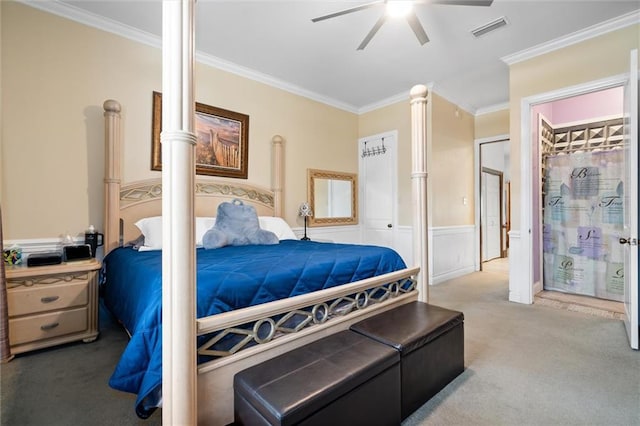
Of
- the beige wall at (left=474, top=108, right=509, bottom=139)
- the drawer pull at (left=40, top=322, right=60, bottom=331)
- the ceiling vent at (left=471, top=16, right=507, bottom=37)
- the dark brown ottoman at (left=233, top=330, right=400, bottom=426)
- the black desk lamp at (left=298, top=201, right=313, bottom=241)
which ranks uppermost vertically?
the ceiling vent at (left=471, top=16, right=507, bottom=37)

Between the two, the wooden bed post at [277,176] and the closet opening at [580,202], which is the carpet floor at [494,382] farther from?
the wooden bed post at [277,176]

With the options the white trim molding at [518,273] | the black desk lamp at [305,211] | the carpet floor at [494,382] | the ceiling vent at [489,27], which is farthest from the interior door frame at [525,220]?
the black desk lamp at [305,211]

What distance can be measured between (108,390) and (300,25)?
3.20 m

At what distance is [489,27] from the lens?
9.26 feet

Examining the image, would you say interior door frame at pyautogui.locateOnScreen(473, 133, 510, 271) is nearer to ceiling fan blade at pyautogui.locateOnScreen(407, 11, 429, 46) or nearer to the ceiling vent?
the ceiling vent

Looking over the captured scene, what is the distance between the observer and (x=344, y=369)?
1.20 metres

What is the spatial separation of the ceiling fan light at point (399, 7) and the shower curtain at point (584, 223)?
3.06m

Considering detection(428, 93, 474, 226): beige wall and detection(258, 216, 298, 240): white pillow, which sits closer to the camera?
detection(258, 216, 298, 240): white pillow

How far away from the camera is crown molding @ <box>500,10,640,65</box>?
106 inches

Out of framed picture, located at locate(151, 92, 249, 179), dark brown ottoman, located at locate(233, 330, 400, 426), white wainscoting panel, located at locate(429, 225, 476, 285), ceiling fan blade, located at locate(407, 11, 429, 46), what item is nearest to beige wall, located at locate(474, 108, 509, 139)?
white wainscoting panel, located at locate(429, 225, 476, 285)

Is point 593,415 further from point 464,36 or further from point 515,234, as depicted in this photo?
point 464,36

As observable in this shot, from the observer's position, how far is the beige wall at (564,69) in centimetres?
277

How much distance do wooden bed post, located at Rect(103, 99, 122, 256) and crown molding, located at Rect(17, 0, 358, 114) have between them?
2.40 ft

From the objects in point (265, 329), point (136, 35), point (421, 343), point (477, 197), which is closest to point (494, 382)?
point (421, 343)
